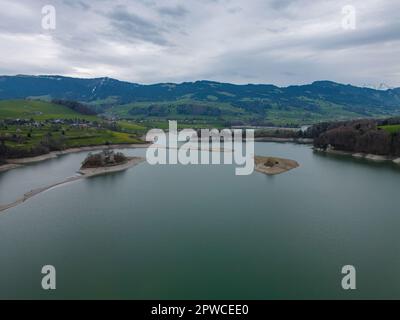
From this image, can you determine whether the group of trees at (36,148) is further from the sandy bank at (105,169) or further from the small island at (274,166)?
the small island at (274,166)

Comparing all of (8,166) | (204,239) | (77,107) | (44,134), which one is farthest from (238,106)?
(204,239)

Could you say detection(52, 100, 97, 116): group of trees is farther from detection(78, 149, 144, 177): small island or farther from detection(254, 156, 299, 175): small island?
detection(254, 156, 299, 175): small island

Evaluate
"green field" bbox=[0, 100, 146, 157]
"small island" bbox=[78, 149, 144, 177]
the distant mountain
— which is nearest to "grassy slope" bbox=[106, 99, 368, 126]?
the distant mountain

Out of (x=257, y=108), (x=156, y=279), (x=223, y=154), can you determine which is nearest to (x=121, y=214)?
(x=156, y=279)

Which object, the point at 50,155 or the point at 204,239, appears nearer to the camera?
the point at 204,239

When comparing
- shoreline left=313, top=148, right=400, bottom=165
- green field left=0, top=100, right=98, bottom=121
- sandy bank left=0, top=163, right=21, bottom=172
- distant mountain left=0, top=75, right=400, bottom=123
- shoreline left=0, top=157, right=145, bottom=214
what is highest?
distant mountain left=0, top=75, right=400, bottom=123

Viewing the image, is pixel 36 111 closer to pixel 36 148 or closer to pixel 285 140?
pixel 36 148

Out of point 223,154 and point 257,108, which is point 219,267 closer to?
point 223,154

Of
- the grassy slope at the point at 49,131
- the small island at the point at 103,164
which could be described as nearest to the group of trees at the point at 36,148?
the grassy slope at the point at 49,131
